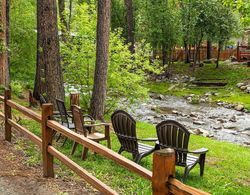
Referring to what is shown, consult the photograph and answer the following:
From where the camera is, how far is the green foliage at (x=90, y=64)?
564 inches

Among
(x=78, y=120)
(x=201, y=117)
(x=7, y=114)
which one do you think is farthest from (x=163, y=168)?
(x=201, y=117)

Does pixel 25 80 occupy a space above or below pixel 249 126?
above

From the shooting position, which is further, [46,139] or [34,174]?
[34,174]

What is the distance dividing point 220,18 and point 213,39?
172 centimetres

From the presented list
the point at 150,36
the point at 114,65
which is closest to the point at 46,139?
the point at 114,65

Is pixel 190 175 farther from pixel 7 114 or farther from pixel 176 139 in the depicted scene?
pixel 7 114

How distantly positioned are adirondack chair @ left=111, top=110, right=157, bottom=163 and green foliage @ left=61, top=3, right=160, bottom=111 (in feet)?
22.7

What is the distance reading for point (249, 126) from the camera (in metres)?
16.2

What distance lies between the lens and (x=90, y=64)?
14.4 m

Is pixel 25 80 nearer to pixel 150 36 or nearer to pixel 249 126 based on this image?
pixel 249 126

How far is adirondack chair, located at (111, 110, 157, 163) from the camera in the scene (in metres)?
6.98

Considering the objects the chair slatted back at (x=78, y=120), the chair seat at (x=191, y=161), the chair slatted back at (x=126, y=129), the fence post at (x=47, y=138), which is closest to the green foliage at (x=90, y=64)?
the chair slatted back at (x=78, y=120)

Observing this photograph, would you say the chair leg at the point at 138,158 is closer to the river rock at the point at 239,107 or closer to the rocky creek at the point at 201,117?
the rocky creek at the point at 201,117

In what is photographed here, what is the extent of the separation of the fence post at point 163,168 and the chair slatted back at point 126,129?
3.52 m
